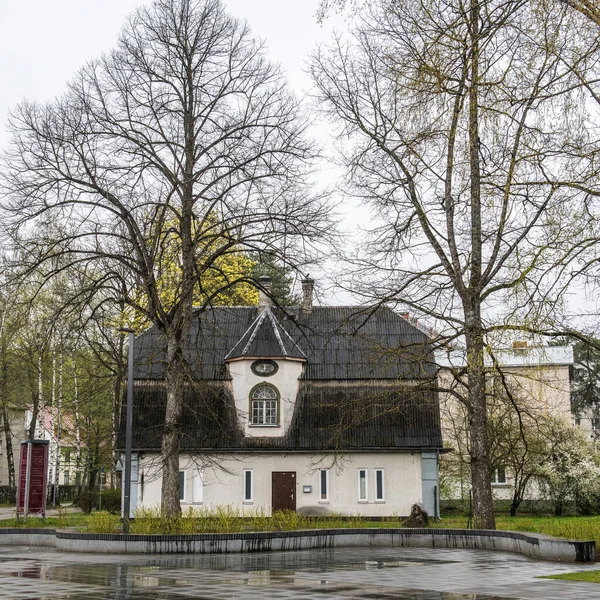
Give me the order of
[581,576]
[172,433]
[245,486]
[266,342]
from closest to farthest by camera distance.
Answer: [581,576]
[172,433]
[245,486]
[266,342]

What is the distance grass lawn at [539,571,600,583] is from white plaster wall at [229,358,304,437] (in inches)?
867

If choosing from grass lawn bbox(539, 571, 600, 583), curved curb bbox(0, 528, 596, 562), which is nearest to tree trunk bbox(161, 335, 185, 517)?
curved curb bbox(0, 528, 596, 562)

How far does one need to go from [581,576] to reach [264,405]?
2311 cm

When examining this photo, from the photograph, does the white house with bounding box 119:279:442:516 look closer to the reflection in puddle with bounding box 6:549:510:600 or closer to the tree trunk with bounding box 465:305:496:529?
the tree trunk with bounding box 465:305:496:529

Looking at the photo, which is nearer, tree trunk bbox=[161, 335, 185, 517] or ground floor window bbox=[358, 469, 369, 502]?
tree trunk bbox=[161, 335, 185, 517]

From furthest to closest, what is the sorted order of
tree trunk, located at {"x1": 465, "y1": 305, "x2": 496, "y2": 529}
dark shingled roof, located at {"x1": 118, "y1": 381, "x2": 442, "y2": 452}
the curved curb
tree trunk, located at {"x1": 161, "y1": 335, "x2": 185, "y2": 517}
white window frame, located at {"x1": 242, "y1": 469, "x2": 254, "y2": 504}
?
white window frame, located at {"x1": 242, "y1": 469, "x2": 254, "y2": 504} → dark shingled roof, located at {"x1": 118, "y1": 381, "x2": 442, "y2": 452} → tree trunk, located at {"x1": 161, "y1": 335, "x2": 185, "y2": 517} → tree trunk, located at {"x1": 465, "y1": 305, "x2": 496, "y2": 529} → the curved curb

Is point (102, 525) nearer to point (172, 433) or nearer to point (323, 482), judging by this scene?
point (172, 433)

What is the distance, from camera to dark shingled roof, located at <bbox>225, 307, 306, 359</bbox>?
38.0 meters

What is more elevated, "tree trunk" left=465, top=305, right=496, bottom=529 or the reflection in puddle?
"tree trunk" left=465, top=305, right=496, bottom=529

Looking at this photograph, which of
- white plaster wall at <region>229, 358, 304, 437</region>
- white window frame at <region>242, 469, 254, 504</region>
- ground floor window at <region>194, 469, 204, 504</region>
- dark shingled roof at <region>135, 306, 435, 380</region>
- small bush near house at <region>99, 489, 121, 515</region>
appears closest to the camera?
white window frame at <region>242, 469, 254, 504</region>

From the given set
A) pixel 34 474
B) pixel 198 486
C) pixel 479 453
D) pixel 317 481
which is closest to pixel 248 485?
pixel 198 486

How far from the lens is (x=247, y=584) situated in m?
14.6

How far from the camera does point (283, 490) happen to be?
121 ft

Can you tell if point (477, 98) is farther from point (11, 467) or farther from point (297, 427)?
point (11, 467)
